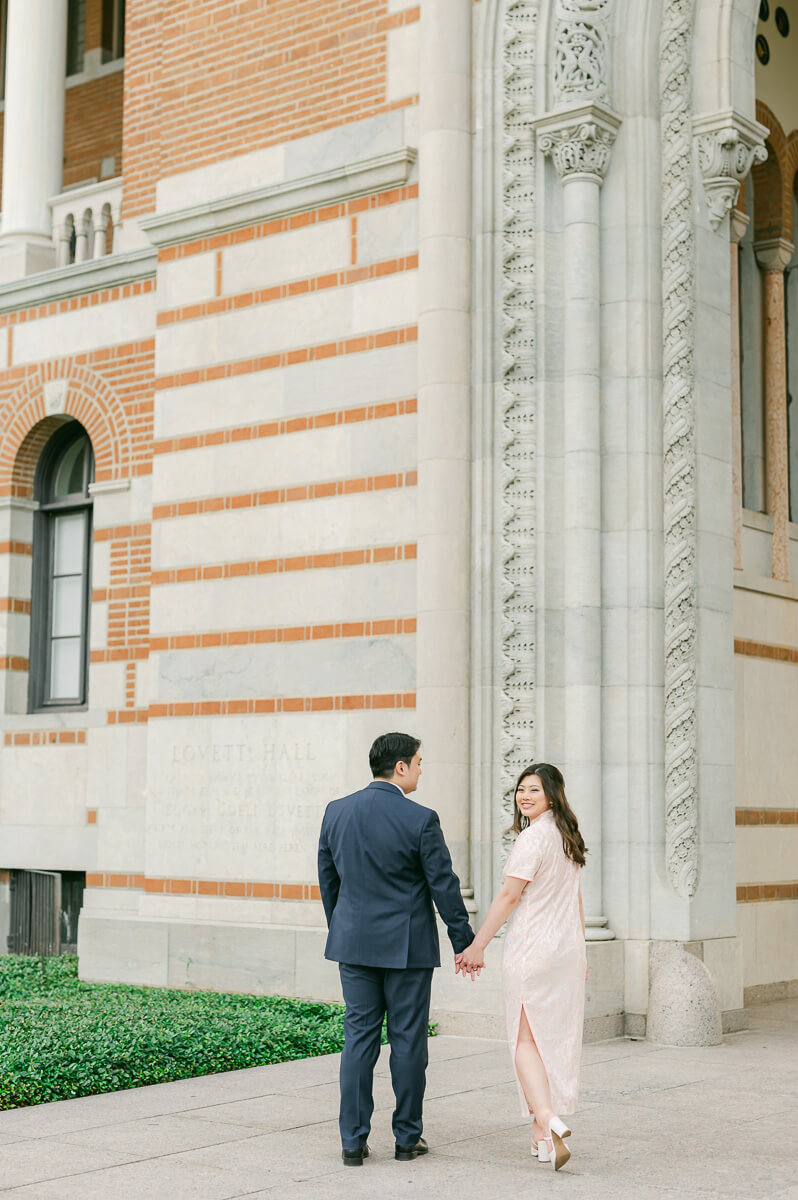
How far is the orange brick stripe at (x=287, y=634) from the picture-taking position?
11.5 meters

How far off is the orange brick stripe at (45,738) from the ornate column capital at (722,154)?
7.29m

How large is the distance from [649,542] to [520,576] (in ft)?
3.12

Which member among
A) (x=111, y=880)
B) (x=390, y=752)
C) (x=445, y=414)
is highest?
(x=445, y=414)

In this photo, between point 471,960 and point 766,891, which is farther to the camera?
point 766,891

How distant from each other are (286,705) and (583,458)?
10.2ft

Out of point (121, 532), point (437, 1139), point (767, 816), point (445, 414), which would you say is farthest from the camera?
point (121, 532)

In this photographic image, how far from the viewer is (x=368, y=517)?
11711 mm

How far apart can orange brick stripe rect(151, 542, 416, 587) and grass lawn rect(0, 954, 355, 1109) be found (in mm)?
3326

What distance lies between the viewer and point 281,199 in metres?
12.6

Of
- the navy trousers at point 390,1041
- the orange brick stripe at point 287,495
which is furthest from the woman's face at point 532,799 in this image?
the orange brick stripe at point 287,495

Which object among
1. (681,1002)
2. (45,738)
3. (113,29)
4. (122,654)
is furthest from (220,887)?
(113,29)

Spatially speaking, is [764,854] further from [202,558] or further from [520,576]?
[202,558]

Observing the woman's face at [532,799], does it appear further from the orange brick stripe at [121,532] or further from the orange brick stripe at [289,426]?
the orange brick stripe at [121,532]

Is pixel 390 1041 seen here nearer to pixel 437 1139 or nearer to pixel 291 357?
pixel 437 1139
